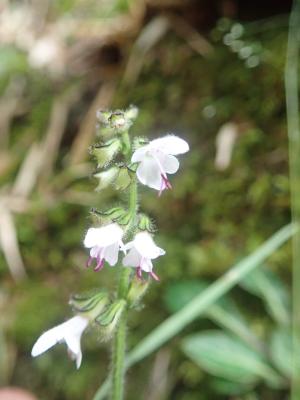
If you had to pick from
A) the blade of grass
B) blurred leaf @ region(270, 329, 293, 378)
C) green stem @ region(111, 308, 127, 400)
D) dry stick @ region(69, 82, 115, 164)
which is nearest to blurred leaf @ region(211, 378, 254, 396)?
blurred leaf @ region(270, 329, 293, 378)

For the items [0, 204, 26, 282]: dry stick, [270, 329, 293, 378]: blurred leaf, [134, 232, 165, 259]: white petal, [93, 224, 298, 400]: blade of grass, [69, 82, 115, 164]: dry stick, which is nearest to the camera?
[134, 232, 165, 259]: white petal

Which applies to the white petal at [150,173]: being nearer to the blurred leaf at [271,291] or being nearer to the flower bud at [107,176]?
the flower bud at [107,176]

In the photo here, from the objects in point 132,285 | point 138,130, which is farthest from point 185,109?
point 132,285

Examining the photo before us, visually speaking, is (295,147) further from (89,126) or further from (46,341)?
(46,341)

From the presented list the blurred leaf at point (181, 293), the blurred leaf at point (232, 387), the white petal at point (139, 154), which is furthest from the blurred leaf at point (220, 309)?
the white petal at point (139, 154)

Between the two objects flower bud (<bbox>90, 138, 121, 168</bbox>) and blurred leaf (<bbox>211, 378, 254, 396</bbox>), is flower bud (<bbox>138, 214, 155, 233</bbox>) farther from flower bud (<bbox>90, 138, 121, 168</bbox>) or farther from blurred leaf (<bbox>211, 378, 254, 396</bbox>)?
blurred leaf (<bbox>211, 378, 254, 396</bbox>)

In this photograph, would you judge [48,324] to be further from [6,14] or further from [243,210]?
[6,14]

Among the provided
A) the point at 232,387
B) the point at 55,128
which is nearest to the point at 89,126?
the point at 55,128
